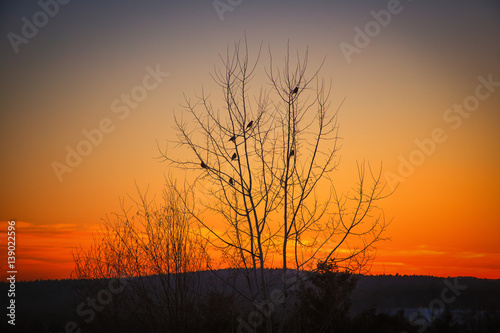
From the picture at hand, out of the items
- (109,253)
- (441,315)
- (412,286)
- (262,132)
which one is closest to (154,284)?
(109,253)

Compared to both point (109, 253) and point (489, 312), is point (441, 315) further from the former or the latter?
point (109, 253)

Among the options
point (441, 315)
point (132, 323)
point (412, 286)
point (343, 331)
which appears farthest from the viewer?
point (412, 286)

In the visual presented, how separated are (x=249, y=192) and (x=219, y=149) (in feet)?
2.69

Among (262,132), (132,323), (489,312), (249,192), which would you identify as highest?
(262,132)

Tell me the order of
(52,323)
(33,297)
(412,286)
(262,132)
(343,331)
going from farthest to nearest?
(412,286) < (33,297) < (52,323) < (343,331) < (262,132)

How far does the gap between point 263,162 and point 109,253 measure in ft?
17.0

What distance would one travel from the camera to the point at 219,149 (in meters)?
6.64

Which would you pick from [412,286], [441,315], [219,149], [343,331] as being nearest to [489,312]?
[441,315]

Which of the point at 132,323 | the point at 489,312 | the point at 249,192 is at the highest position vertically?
the point at 249,192

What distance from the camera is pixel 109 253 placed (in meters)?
9.83

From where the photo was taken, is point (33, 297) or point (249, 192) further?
point (33, 297)

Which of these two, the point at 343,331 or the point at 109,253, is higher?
the point at 109,253

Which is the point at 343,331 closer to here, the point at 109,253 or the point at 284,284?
the point at 109,253

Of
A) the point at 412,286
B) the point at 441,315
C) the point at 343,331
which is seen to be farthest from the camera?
the point at 412,286
